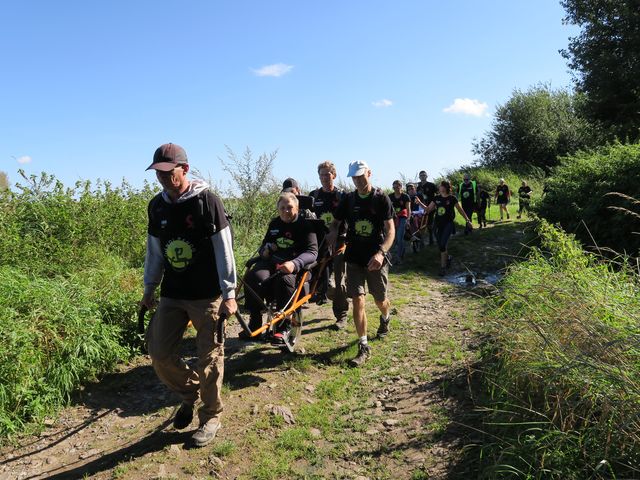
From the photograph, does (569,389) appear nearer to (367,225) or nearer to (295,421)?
(295,421)

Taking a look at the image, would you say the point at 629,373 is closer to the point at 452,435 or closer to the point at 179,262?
the point at 452,435

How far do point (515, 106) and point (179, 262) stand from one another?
38.0 m

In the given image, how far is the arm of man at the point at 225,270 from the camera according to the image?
3.40 metres

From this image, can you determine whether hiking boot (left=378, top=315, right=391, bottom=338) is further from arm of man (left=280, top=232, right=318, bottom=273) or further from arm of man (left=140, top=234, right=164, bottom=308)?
arm of man (left=140, top=234, right=164, bottom=308)

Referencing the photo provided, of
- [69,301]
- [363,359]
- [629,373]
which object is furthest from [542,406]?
[69,301]

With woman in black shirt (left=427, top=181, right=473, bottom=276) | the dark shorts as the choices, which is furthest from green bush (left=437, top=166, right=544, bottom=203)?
the dark shorts

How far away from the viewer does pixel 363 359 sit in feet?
17.3

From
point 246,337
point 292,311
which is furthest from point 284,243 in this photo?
point 246,337

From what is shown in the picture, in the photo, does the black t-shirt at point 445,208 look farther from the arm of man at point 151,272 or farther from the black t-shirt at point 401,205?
the arm of man at point 151,272

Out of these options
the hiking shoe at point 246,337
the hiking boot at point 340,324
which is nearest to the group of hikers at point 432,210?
the hiking boot at point 340,324

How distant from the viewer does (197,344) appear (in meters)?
3.59

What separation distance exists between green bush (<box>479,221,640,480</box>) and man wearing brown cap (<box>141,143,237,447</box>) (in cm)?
209

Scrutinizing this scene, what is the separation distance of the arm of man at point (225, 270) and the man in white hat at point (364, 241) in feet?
7.12

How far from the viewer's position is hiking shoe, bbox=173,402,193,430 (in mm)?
3791
